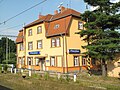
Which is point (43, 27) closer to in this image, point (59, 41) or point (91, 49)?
point (59, 41)

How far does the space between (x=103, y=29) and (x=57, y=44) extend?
11614 mm

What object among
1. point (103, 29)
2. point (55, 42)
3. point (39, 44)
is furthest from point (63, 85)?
point (39, 44)

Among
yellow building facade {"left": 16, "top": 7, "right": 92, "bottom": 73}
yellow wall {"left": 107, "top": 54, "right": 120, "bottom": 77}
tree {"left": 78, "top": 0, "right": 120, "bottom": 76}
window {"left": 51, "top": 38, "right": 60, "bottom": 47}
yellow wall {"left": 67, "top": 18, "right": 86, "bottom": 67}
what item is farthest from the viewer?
window {"left": 51, "top": 38, "right": 60, "bottom": 47}

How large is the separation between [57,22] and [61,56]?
6075mm

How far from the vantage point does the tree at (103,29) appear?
22.1m

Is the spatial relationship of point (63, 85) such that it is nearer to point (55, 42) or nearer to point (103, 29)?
point (103, 29)

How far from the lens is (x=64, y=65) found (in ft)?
105

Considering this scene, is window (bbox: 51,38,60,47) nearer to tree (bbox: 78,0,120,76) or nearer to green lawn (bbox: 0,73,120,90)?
tree (bbox: 78,0,120,76)

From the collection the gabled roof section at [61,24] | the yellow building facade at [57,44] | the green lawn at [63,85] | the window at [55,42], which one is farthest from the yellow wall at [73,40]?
the green lawn at [63,85]

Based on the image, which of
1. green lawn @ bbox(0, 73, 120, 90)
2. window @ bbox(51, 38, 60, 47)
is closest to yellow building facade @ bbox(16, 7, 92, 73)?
window @ bbox(51, 38, 60, 47)

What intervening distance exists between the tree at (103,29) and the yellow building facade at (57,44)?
8653mm

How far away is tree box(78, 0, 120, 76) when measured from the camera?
22077mm

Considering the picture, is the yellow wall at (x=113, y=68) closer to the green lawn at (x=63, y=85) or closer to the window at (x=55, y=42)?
the green lawn at (x=63, y=85)

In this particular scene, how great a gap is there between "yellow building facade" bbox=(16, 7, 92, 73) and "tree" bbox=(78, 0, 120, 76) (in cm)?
865
